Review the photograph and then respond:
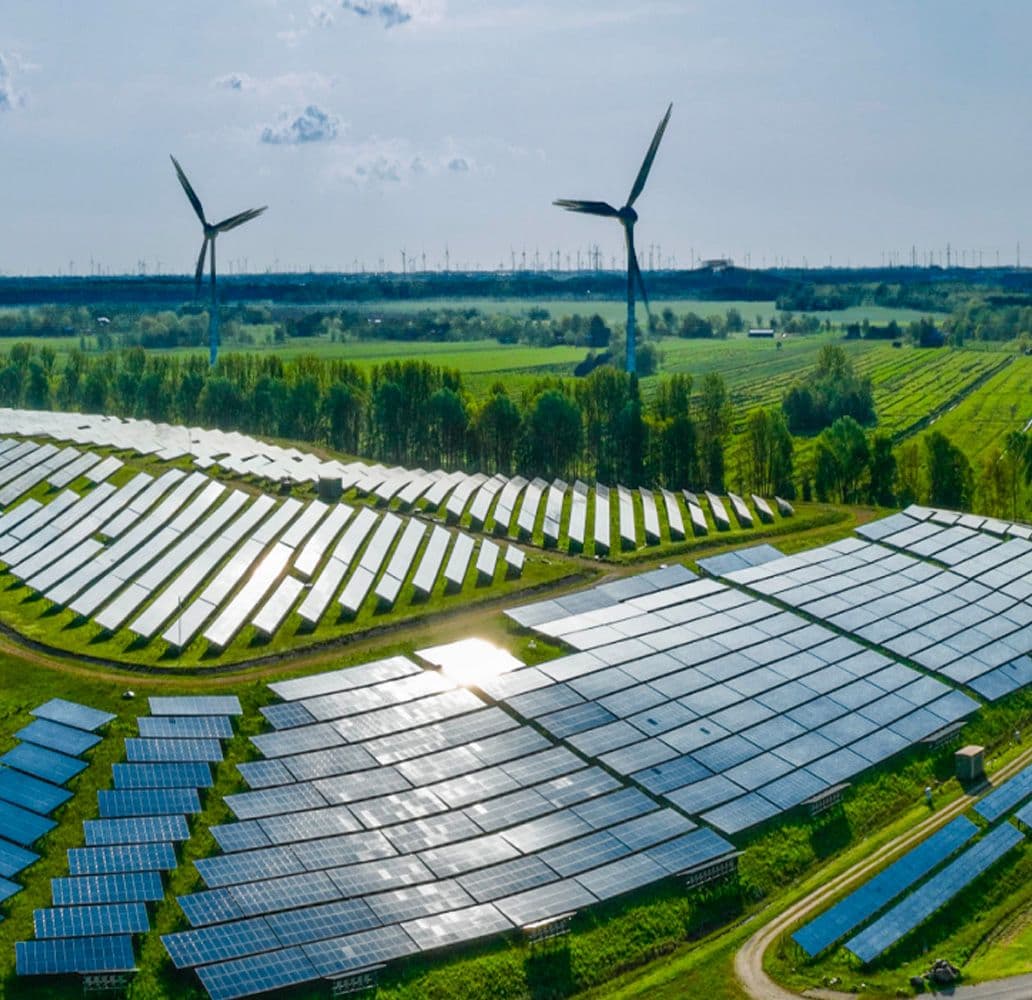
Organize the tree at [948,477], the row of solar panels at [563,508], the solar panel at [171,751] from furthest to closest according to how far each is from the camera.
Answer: the tree at [948,477] < the row of solar panels at [563,508] < the solar panel at [171,751]

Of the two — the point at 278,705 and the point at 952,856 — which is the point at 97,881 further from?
the point at 952,856

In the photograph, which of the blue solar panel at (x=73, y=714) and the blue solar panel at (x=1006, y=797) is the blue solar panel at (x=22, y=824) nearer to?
the blue solar panel at (x=73, y=714)

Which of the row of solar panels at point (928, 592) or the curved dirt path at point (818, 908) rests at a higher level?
the row of solar panels at point (928, 592)

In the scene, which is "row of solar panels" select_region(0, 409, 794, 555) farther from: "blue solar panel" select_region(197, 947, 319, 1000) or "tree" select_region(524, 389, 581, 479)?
"blue solar panel" select_region(197, 947, 319, 1000)

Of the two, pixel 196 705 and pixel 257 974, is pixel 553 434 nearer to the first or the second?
pixel 196 705

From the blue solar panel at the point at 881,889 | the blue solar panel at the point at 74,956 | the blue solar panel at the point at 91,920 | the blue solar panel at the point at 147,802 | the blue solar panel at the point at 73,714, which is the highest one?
the blue solar panel at the point at 73,714

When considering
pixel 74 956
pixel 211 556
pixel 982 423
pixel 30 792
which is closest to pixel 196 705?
pixel 30 792

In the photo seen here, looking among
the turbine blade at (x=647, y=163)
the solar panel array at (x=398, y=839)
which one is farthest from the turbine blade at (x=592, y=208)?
the solar panel array at (x=398, y=839)
